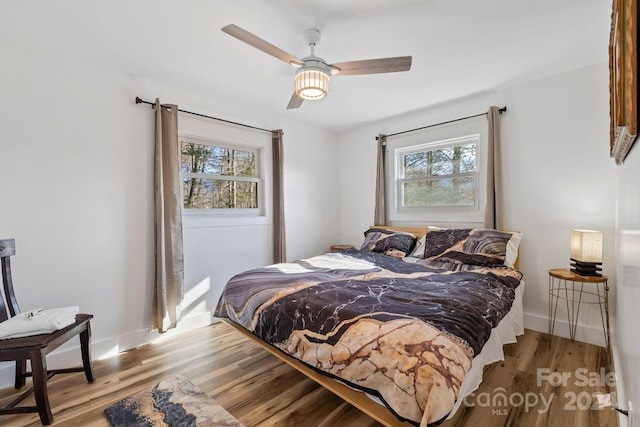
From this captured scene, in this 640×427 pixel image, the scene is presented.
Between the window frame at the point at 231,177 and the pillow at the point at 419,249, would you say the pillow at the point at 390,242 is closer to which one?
the pillow at the point at 419,249

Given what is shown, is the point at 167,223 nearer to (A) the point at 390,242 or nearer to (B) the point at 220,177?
(B) the point at 220,177

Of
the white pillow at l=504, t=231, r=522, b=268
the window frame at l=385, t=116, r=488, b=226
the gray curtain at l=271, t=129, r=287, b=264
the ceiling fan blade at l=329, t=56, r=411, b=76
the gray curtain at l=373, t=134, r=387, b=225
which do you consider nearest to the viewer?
the ceiling fan blade at l=329, t=56, r=411, b=76

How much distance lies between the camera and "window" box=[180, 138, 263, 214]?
3.18 meters

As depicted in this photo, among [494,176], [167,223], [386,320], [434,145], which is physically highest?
[434,145]

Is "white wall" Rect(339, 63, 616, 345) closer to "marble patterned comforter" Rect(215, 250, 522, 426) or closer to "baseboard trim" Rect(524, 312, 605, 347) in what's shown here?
"baseboard trim" Rect(524, 312, 605, 347)

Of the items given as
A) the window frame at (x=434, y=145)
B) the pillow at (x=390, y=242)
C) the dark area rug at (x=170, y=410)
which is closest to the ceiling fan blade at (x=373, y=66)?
the window frame at (x=434, y=145)

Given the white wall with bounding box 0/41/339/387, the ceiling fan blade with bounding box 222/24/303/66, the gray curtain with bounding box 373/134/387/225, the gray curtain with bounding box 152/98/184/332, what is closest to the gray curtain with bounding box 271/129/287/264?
the white wall with bounding box 0/41/339/387

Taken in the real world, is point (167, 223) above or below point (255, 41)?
below

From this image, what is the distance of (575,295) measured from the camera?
105 inches

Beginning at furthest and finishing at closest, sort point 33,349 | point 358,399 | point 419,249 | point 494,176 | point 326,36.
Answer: point 419,249
point 494,176
point 326,36
point 33,349
point 358,399

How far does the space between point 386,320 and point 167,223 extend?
2.32m

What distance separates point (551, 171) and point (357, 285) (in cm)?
231

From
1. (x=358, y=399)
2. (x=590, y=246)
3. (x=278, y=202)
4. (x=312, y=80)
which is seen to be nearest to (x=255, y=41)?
(x=312, y=80)

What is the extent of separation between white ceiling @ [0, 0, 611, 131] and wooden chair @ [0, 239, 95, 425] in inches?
62.8
